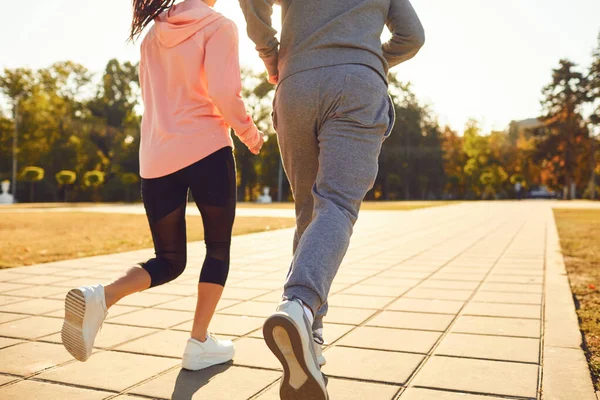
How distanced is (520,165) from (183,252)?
72.4 metres

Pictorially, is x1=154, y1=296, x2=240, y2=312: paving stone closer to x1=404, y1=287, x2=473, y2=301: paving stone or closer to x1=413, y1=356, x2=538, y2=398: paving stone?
x1=404, y1=287, x2=473, y2=301: paving stone

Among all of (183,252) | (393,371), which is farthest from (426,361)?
(183,252)

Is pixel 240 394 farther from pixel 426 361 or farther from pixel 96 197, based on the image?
pixel 96 197

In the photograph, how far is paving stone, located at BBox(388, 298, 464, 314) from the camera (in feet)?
13.3

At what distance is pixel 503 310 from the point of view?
13.3ft

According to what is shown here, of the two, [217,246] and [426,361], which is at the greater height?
[217,246]

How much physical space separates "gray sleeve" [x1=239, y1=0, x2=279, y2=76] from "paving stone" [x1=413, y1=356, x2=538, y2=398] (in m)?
1.47

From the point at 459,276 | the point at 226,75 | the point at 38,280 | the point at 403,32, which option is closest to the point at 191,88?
the point at 226,75

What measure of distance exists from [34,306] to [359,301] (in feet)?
7.17

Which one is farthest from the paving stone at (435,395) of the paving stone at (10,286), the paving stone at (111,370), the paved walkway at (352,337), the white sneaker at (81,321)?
the paving stone at (10,286)

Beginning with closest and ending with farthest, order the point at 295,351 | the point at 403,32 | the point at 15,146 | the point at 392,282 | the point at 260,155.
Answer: the point at 295,351 → the point at 403,32 → the point at 392,282 → the point at 15,146 → the point at 260,155

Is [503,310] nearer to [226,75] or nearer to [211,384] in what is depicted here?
[211,384]

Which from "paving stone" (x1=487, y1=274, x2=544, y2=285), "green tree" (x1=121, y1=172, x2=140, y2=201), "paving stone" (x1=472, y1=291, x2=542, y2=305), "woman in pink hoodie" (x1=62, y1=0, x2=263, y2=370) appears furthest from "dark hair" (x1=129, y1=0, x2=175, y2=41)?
"green tree" (x1=121, y1=172, x2=140, y2=201)

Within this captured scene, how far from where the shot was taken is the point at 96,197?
46.4m
